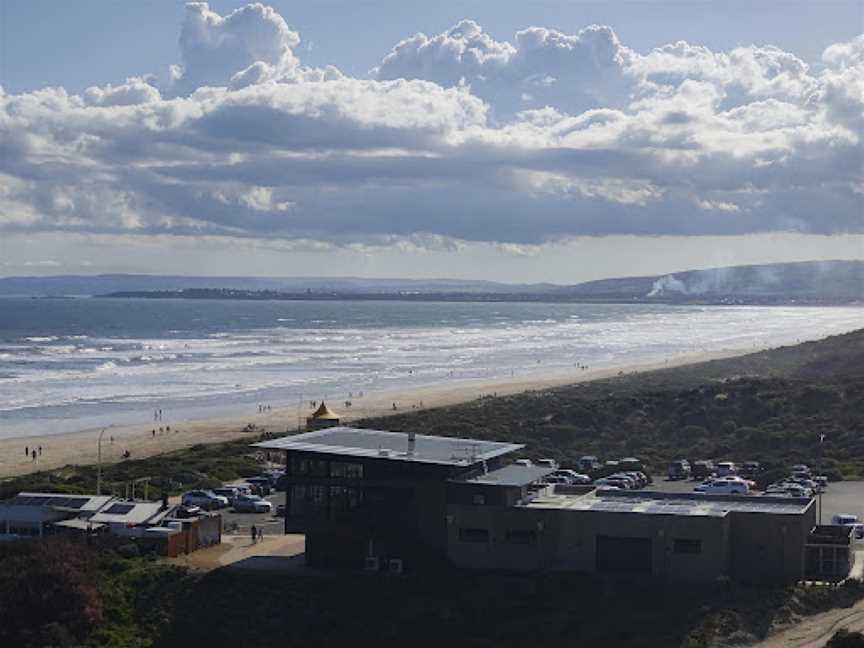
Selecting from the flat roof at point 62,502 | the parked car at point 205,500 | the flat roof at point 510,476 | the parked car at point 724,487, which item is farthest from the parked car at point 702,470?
the flat roof at point 62,502

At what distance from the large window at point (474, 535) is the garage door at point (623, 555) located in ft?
9.17

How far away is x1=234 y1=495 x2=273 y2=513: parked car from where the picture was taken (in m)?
44.6

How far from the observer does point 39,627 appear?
31.6m

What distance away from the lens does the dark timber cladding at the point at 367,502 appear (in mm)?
35812

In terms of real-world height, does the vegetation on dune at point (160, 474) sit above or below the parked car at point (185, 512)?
below

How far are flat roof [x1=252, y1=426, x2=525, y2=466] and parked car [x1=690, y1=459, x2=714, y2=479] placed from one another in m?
15.2

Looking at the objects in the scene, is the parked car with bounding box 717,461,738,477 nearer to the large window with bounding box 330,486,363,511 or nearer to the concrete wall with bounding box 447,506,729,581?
the concrete wall with bounding box 447,506,729,581

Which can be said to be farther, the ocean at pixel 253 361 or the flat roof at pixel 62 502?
the ocean at pixel 253 361

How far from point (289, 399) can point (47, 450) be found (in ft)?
88.2

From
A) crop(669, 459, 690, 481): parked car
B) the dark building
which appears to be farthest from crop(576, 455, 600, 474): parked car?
the dark building

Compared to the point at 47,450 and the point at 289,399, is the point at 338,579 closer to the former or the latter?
the point at 47,450

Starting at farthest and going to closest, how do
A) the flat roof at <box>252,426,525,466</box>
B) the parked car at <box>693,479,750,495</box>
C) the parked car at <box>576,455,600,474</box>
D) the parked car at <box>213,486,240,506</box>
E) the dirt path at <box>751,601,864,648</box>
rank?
the parked car at <box>576,455,600,474</box> → the parked car at <box>693,479,750,495</box> → the parked car at <box>213,486,240,506</box> → the flat roof at <box>252,426,525,466</box> → the dirt path at <box>751,601,864,648</box>

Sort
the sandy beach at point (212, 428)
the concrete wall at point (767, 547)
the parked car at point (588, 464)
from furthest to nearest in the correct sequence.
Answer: the sandy beach at point (212, 428) → the parked car at point (588, 464) → the concrete wall at point (767, 547)

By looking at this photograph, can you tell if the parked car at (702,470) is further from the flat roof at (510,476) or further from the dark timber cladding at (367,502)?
the dark timber cladding at (367,502)
